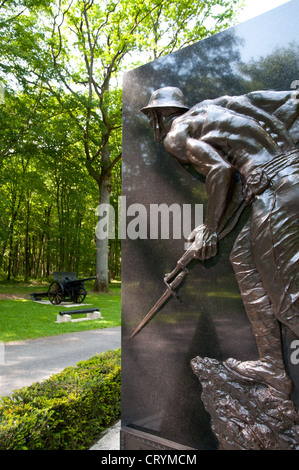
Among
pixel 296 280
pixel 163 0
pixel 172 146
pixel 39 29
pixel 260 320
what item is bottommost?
pixel 260 320

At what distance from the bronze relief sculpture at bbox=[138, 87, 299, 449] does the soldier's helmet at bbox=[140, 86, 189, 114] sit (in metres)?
0.28

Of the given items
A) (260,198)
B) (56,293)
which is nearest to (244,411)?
(260,198)

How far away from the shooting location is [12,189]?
26.7 m

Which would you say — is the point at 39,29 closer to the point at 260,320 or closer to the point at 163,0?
the point at 163,0

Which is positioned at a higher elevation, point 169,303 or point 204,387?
point 169,303

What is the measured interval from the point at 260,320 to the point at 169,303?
92 centimetres

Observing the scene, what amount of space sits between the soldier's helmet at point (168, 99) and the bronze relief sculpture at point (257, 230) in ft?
0.93

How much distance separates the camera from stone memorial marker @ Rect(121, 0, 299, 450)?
9.09 ft

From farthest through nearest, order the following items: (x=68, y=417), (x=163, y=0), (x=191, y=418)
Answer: (x=163, y=0), (x=68, y=417), (x=191, y=418)

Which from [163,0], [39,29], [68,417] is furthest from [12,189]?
[68,417]

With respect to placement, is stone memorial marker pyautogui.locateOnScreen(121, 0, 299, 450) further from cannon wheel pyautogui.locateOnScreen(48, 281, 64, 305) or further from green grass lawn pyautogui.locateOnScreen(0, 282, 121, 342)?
cannon wheel pyautogui.locateOnScreen(48, 281, 64, 305)

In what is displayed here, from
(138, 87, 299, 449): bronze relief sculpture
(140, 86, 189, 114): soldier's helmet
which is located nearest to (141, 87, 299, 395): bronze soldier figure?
(138, 87, 299, 449): bronze relief sculpture

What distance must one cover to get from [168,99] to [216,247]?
151 cm

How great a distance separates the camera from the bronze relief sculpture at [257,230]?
273 centimetres
